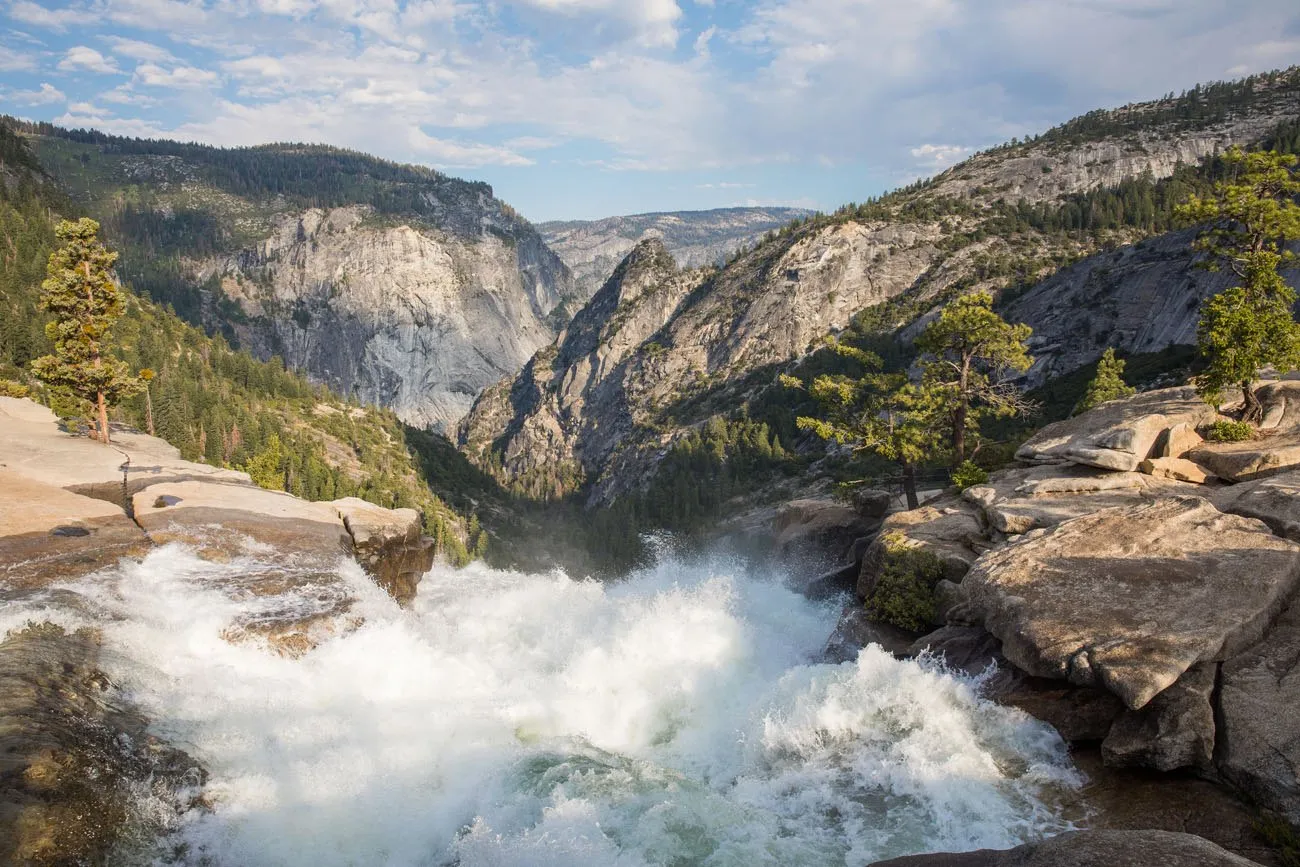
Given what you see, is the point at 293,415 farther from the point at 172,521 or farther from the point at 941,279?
the point at 941,279

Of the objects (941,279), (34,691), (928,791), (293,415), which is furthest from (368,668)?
(941,279)

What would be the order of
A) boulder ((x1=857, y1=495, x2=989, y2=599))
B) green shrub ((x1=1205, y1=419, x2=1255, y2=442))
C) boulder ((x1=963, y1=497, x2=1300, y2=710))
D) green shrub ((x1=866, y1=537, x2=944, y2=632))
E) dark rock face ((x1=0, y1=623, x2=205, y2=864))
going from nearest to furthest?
dark rock face ((x1=0, y1=623, x2=205, y2=864))
boulder ((x1=963, y1=497, x2=1300, y2=710))
green shrub ((x1=866, y1=537, x2=944, y2=632))
boulder ((x1=857, y1=495, x2=989, y2=599))
green shrub ((x1=1205, y1=419, x2=1255, y2=442))

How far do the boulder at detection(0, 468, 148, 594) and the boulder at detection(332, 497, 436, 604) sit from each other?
29.1 feet

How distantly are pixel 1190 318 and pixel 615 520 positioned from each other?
97347 millimetres

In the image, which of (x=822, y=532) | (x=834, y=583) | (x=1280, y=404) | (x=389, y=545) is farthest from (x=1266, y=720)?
(x=389, y=545)

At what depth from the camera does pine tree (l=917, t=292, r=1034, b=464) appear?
111 ft

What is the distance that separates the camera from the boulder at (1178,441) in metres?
27.6

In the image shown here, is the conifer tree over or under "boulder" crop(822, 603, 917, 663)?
over

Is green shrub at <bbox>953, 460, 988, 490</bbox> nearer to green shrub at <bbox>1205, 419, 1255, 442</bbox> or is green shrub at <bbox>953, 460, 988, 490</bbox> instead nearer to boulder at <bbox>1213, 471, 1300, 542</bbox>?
green shrub at <bbox>1205, 419, 1255, 442</bbox>

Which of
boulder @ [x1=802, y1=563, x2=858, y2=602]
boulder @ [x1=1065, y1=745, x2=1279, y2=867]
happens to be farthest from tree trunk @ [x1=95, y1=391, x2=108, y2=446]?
boulder @ [x1=1065, y1=745, x2=1279, y2=867]

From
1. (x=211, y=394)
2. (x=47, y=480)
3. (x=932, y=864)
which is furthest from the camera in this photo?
(x=211, y=394)

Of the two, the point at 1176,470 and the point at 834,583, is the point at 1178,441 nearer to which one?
the point at 1176,470

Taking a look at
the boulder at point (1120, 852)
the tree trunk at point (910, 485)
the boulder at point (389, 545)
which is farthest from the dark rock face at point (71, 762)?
the tree trunk at point (910, 485)

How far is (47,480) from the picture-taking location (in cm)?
3119
